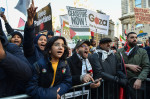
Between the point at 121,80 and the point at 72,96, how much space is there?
1366 millimetres

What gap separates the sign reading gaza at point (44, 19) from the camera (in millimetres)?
5281

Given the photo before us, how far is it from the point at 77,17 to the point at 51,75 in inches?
154

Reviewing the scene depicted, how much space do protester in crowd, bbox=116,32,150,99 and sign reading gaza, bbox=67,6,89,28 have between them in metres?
2.15

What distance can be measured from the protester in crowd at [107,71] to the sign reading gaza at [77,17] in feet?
6.43

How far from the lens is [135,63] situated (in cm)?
362

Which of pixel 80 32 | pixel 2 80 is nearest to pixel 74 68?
pixel 2 80

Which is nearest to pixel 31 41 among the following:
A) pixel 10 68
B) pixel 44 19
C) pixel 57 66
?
pixel 57 66

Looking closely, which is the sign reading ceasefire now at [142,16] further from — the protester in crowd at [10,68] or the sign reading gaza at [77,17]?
the protester in crowd at [10,68]

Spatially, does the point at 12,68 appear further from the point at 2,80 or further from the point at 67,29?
the point at 67,29

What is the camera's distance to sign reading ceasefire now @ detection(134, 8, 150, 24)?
8648mm

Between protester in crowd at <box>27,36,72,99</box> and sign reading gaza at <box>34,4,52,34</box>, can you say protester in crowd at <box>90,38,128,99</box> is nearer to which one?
protester in crowd at <box>27,36,72,99</box>

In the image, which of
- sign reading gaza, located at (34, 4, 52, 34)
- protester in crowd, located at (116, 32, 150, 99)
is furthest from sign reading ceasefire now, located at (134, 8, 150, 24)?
sign reading gaza, located at (34, 4, 52, 34)

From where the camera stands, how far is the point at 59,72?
201cm

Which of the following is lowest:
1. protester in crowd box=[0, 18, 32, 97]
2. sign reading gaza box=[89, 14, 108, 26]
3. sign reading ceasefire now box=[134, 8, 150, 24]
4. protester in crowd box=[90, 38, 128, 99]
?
protester in crowd box=[90, 38, 128, 99]
